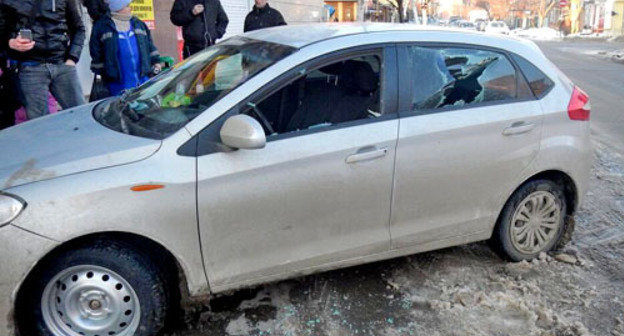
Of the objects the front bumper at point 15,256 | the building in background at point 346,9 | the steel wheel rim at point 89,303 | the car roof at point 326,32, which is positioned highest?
the building in background at point 346,9

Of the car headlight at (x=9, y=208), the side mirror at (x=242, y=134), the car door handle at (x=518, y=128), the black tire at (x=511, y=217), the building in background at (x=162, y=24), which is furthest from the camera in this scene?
the building in background at (x=162, y=24)

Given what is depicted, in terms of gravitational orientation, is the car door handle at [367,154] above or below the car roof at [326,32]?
below

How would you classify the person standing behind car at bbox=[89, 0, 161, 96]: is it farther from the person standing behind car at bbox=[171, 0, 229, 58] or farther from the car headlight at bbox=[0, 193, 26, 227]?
the car headlight at bbox=[0, 193, 26, 227]

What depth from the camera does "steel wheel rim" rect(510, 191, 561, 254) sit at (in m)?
3.96

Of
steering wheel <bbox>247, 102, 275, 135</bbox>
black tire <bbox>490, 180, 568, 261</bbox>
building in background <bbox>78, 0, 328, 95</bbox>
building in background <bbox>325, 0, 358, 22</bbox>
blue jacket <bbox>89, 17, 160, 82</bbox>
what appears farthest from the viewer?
building in background <bbox>325, 0, 358, 22</bbox>

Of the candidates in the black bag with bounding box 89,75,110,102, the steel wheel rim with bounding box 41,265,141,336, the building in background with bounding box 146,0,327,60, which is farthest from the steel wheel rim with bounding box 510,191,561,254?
the building in background with bounding box 146,0,327,60

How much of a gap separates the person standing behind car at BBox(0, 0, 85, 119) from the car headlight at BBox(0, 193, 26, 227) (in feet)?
8.80

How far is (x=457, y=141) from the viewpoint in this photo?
3.54 meters

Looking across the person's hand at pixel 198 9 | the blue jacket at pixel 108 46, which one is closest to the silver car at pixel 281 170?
the blue jacket at pixel 108 46

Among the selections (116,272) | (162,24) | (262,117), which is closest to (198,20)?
(162,24)

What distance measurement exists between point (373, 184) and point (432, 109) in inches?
25.9

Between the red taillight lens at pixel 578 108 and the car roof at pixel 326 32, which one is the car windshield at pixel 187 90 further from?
the red taillight lens at pixel 578 108

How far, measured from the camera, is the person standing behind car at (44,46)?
4848 mm

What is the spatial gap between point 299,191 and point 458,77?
4.62ft
